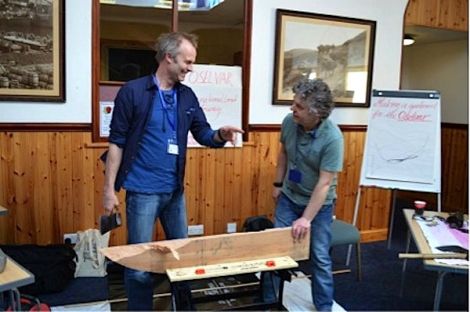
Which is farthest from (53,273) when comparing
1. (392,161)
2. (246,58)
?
(392,161)

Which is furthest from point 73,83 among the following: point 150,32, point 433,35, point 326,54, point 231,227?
point 433,35

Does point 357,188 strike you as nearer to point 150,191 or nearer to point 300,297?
point 300,297

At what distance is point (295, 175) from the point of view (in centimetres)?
237

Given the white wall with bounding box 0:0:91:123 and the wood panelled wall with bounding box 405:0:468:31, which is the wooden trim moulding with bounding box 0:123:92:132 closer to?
the white wall with bounding box 0:0:91:123

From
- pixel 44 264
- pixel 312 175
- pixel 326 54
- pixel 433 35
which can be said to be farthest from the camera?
pixel 433 35

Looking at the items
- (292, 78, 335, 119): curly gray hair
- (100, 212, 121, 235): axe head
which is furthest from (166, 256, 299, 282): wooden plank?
(292, 78, 335, 119): curly gray hair

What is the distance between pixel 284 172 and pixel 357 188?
5.08 feet

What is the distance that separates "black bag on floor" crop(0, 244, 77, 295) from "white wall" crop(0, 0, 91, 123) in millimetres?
811

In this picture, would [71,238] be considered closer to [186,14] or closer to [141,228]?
[141,228]

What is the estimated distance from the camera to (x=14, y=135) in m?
2.86

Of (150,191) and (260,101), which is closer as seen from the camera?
(150,191)

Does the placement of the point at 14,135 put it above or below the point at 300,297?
above

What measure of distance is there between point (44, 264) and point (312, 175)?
171 centimetres

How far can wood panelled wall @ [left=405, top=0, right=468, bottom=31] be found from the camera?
12.9ft
